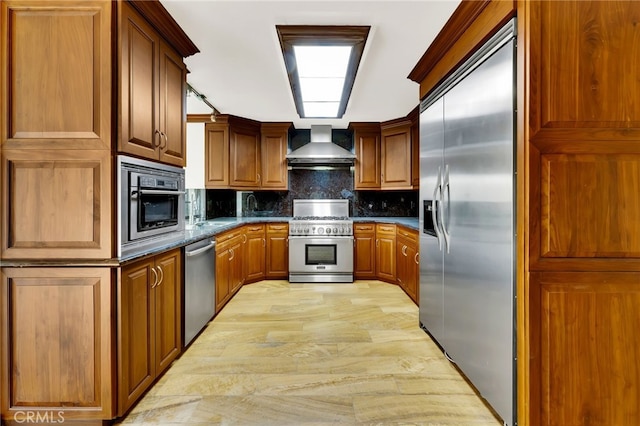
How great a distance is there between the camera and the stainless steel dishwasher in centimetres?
234

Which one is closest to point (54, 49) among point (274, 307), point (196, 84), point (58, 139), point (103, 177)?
point (58, 139)

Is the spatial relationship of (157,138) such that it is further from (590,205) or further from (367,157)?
(367,157)

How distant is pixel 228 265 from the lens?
351 cm

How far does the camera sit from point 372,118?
4.47m

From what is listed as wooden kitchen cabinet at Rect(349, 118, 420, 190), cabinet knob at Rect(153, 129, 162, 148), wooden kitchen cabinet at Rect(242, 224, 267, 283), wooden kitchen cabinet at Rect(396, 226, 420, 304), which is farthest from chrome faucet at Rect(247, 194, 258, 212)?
cabinet knob at Rect(153, 129, 162, 148)

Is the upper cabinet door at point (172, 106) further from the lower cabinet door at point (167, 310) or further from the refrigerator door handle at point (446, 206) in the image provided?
the refrigerator door handle at point (446, 206)

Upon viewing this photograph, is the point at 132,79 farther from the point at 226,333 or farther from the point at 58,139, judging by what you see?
the point at 226,333

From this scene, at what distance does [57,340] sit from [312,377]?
4.85 ft

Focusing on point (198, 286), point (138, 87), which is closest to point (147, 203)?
point (138, 87)

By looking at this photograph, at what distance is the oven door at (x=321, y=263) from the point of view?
4.46 m

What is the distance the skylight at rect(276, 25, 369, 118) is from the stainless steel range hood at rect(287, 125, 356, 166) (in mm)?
1174

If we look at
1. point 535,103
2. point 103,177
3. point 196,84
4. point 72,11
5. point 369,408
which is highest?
point 196,84

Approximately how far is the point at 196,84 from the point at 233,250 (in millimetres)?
1931

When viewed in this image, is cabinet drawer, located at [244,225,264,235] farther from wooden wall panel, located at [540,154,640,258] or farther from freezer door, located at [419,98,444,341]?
wooden wall panel, located at [540,154,640,258]
